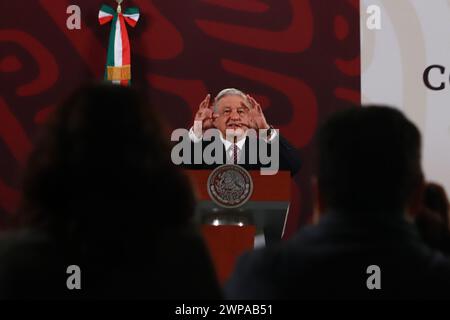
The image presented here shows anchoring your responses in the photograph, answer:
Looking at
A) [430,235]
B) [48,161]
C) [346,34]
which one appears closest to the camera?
[48,161]

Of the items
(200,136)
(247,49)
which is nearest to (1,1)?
(247,49)

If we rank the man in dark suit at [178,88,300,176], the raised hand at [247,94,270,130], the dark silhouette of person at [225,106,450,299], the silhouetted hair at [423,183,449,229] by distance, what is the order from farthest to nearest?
the raised hand at [247,94,270,130] < the man in dark suit at [178,88,300,176] < the silhouetted hair at [423,183,449,229] < the dark silhouette of person at [225,106,450,299]

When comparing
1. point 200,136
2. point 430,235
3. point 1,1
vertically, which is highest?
point 1,1

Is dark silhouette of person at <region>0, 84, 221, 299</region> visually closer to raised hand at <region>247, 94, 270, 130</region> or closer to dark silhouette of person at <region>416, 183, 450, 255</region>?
dark silhouette of person at <region>416, 183, 450, 255</region>

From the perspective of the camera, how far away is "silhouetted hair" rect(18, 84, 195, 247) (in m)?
1.08

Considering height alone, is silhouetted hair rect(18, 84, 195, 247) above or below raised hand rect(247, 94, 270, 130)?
below

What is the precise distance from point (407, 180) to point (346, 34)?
383 centimetres

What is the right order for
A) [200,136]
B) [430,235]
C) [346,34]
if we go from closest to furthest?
1. [430,235]
2. [200,136]
3. [346,34]

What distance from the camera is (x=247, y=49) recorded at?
16.2 ft

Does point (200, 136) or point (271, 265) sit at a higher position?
point (200, 136)

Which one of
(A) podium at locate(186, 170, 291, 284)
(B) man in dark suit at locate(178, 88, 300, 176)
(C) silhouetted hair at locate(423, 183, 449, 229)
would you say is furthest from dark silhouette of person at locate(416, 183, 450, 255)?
(B) man in dark suit at locate(178, 88, 300, 176)

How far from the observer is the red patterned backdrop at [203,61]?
491 centimetres

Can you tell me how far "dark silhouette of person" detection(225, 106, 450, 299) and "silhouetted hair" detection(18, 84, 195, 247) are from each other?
19 centimetres
